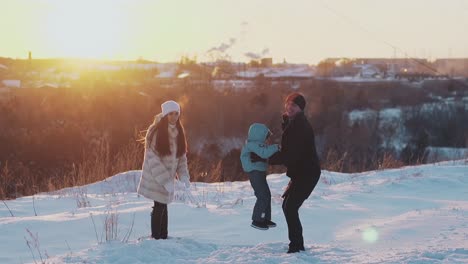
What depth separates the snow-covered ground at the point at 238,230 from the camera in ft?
20.2

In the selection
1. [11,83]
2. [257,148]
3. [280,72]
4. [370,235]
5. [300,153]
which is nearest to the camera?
[300,153]

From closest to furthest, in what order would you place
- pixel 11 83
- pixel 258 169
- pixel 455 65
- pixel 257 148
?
pixel 257 148
pixel 258 169
pixel 11 83
pixel 455 65

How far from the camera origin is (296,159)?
20.4ft

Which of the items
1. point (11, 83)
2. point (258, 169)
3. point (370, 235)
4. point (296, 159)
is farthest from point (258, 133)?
point (11, 83)

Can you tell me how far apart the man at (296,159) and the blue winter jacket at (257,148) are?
0.37ft

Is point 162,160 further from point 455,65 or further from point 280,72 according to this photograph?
point 455,65

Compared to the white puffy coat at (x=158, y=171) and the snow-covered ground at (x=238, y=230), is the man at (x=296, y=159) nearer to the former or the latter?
the snow-covered ground at (x=238, y=230)

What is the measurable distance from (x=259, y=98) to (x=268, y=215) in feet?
200

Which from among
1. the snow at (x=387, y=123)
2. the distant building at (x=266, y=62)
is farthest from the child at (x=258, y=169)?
the distant building at (x=266, y=62)

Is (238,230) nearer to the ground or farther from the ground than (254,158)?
nearer to the ground

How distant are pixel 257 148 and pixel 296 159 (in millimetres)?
502

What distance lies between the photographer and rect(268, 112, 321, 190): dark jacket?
20.4 ft

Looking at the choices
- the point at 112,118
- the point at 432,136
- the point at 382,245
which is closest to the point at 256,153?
the point at 382,245

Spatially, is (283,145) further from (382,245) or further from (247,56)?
(247,56)
